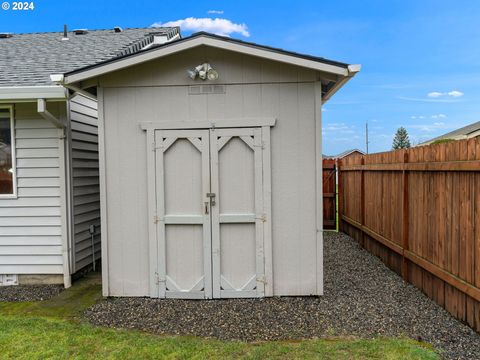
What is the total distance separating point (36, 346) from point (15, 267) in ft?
7.62

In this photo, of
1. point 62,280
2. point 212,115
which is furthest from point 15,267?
point 212,115

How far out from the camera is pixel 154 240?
4.59 metres

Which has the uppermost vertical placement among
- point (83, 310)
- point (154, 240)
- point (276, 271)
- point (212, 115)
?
point (212, 115)

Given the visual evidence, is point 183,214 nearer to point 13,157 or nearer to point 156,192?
point 156,192

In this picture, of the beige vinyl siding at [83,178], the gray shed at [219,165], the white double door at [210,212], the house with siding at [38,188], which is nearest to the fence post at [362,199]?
the gray shed at [219,165]

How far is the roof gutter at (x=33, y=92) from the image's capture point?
15.8ft

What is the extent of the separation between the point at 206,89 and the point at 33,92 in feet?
7.02

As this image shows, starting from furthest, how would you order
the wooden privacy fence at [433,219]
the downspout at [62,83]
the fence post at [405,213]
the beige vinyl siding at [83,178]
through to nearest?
the beige vinyl siding at [83,178] → the fence post at [405,213] → the downspout at [62,83] → the wooden privacy fence at [433,219]

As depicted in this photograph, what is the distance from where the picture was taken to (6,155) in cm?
530

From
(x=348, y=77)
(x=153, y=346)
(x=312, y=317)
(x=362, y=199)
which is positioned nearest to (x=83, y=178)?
(x=153, y=346)

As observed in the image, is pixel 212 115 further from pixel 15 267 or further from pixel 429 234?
pixel 15 267

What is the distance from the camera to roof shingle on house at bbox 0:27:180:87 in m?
5.46

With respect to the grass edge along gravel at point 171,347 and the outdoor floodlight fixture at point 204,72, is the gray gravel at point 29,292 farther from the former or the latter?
the outdoor floodlight fixture at point 204,72

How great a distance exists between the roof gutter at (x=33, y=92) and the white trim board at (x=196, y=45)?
46 centimetres
